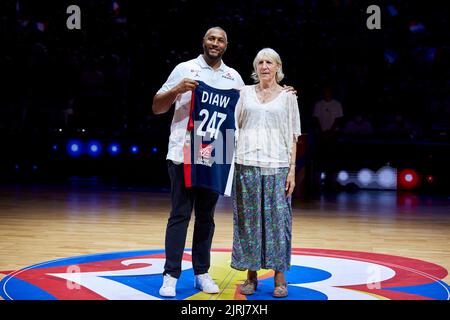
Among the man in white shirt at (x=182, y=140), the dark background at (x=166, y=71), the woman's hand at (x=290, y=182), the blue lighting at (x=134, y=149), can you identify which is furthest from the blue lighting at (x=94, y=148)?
the woman's hand at (x=290, y=182)

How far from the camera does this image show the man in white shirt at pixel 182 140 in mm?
3701

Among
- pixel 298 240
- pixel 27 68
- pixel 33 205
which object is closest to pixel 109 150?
pixel 27 68

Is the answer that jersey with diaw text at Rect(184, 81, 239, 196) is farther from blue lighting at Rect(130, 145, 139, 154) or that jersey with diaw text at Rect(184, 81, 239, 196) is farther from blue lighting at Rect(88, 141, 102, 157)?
blue lighting at Rect(88, 141, 102, 157)

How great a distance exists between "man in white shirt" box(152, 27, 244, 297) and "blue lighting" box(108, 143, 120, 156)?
7.03 m

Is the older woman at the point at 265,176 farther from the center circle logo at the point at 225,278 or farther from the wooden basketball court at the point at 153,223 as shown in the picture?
the wooden basketball court at the point at 153,223

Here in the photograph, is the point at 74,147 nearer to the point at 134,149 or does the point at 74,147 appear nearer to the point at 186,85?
the point at 134,149

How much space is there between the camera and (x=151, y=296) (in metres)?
3.66

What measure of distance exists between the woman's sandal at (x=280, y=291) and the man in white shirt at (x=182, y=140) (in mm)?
344

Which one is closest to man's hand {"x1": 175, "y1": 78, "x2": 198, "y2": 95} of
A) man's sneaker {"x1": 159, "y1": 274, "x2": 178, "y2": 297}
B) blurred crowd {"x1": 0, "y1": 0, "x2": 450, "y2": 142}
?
man's sneaker {"x1": 159, "y1": 274, "x2": 178, "y2": 297}

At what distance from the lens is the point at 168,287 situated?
3693 millimetres

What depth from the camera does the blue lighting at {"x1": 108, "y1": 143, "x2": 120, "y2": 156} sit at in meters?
10.7

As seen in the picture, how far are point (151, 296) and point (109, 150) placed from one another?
729 cm

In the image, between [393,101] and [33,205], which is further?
[393,101]
